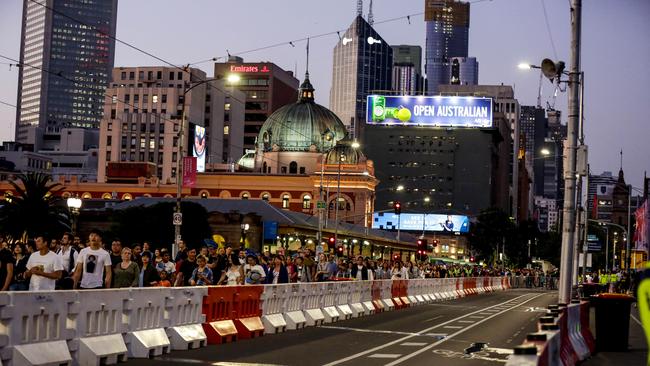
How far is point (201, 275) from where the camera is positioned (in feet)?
75.2

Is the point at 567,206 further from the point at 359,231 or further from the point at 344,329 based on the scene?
the point at 359,231

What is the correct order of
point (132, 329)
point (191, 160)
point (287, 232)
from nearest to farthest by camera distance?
point (132, 329)
point (191, 160)
point (287, 232)

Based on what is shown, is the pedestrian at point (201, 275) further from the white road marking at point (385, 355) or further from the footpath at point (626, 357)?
the footpath at point (626, 357)

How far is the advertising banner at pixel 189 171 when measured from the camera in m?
46.8

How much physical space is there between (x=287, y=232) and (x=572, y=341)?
78706 mm

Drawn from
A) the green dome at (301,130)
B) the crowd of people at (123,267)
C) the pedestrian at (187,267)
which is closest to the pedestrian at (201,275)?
the crowd of people at (123,267)

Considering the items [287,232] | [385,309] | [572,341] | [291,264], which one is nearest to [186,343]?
[572,341]

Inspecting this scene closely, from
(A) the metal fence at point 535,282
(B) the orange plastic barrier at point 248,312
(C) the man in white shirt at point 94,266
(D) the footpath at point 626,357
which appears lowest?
(A) the metal fence at point 535,282

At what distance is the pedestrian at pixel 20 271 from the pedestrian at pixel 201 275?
11.0 feet

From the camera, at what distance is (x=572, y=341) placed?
59.7 feet

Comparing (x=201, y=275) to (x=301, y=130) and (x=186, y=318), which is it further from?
(x=301, y=130)

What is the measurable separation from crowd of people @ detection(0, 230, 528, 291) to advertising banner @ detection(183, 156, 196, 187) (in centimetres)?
1106

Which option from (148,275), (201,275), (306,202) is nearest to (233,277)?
(201,275)

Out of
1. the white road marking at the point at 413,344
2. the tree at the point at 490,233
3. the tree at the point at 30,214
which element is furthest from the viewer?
the tree at the point at 490,233
